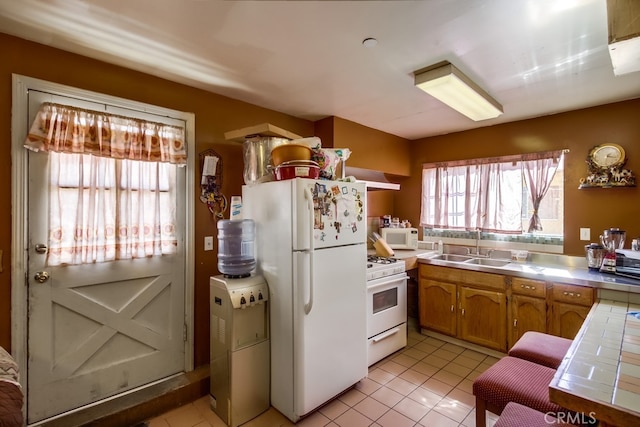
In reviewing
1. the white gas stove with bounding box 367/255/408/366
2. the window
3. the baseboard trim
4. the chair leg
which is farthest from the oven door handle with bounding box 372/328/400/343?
the window

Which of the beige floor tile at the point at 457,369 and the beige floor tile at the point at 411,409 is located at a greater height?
the beige floor tile at the point at 457,369

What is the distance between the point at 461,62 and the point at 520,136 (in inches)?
69.1

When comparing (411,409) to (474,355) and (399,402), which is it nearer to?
(399,402)

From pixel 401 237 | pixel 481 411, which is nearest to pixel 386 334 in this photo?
pixel 481 411

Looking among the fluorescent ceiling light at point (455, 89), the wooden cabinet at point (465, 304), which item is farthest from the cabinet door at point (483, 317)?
the fluorescent ceiling light at point (455, 89)

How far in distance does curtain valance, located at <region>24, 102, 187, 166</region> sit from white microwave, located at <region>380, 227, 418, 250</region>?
8.38 feet

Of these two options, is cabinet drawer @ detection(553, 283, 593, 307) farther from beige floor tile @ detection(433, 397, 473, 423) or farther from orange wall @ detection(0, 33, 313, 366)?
orange wall @ detection(0, 33, 313, 366)

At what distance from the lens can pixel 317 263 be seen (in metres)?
2.02

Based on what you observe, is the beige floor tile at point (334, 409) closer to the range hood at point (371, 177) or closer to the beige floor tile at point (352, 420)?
the beige floor tile at point (352, 420)

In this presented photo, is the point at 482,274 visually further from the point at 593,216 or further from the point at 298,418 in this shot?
the point at 298,418

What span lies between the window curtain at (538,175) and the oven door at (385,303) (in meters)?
1.54

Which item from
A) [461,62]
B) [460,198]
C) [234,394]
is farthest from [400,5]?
[460,198]

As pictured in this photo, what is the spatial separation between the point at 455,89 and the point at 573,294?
190 centimetres

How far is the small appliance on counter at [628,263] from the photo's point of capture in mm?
2215
